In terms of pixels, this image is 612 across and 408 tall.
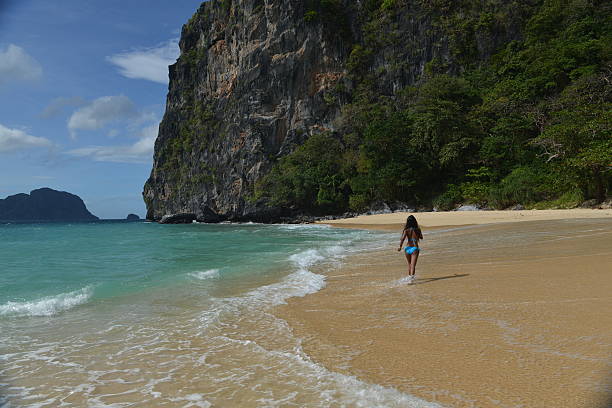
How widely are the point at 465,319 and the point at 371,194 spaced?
3750cm

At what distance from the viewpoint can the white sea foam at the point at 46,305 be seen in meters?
6.55

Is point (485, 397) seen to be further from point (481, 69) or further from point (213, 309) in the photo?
point (481, 69)

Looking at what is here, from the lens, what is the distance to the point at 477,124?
116 ft

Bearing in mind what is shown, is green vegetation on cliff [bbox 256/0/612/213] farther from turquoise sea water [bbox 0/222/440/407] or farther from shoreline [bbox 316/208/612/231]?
turquoise sea water [bbox 0/222/440/407]

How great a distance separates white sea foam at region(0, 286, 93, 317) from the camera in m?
6.55

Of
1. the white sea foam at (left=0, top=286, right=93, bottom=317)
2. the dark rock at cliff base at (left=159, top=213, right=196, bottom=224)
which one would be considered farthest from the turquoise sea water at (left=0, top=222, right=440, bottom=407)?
the dark rock at cliff base at (left=159, top=213, right=196, bottom=224)

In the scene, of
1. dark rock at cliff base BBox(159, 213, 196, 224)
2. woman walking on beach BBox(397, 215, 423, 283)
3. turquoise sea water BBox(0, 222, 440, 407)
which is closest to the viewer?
turquoise sea water BBox(0, 222, 440, 407)

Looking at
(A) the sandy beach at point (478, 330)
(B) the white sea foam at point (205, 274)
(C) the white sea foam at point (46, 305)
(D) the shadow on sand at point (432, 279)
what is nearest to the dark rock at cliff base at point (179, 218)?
(B) the white sea foam at point (205, 274)

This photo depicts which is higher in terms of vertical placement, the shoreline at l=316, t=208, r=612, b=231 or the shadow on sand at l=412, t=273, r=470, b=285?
the shoreline at l=316, t=208, r=612, b=231

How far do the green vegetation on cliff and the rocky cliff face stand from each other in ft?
2.70

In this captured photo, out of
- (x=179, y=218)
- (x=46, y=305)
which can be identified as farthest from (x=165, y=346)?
(x=179, y=218)

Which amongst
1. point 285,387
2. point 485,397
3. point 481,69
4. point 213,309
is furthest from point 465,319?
point 481,69

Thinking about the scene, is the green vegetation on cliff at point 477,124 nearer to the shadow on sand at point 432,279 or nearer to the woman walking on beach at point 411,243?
the shadow on sand at point 432,279

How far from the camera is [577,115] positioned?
2367 cm
